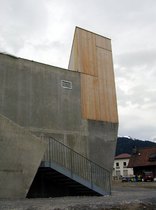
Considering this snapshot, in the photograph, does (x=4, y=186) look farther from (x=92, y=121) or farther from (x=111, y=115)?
(x=111, y=115)

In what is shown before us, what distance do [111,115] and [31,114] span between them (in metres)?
4.68

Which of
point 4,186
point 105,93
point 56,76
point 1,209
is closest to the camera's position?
point 1,209

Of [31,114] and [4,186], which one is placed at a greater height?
[31,114]

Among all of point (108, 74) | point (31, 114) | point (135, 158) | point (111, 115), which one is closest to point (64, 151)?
point (31, 114)

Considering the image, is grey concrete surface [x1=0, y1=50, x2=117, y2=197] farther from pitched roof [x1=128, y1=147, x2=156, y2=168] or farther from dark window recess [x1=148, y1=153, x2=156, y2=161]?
pitched roof [x1=128, y1=147, x2=156, y2=168]

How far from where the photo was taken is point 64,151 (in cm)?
1477

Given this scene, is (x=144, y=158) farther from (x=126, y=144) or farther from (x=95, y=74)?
(x=126, y=144)

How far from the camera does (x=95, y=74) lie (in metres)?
17.3

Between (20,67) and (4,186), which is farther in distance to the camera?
(20,67)

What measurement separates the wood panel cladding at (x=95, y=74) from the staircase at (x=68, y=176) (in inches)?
94.1

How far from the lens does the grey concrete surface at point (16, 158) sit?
10.7m

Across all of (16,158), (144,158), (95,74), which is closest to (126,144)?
(144,158)

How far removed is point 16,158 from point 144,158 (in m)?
39.5

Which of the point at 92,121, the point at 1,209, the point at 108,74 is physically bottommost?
the point at 1,209
